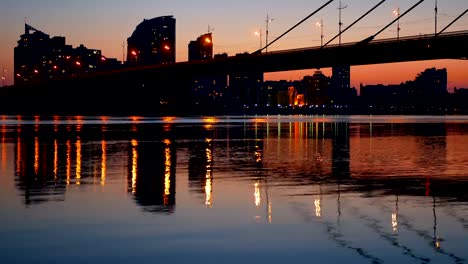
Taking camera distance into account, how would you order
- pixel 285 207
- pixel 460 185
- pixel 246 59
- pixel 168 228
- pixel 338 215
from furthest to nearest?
pixel 246 59
pixel 460 185
pixel 285 207
pixel 338 215
pixel 168 228

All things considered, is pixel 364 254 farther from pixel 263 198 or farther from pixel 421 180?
pixel 421 180

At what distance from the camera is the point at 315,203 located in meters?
17.2

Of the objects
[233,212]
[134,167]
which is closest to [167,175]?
[134,167]

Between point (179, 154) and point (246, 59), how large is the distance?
252 ft

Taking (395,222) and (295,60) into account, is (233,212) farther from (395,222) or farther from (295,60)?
(295,60)

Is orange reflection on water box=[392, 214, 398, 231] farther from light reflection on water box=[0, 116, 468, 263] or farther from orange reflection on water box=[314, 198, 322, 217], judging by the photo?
orange reflection on water box=[314, 198, 322, 217]

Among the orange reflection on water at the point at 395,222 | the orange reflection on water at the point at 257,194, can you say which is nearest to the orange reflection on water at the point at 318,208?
the orange reflection on water at the point at 257,194

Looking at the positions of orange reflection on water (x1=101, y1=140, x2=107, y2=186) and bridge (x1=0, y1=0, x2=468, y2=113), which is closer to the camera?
orange reflection on water (x1=101, y1=140, x2=107, y2=186)

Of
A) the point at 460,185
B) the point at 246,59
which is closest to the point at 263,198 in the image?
the point at 460,185

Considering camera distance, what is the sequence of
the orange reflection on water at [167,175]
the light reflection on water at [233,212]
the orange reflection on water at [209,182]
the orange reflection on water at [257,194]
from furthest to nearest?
the orange reflection on water at [167,175]
the orange reflection on water at [209,182]
the orange reflection on water at [257,194]
the light reflection on water at [233,212]

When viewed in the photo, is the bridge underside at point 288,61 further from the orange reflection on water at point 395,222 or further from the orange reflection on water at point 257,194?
the orange reflection on water at point 395,222

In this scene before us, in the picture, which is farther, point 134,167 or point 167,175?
point 134,167

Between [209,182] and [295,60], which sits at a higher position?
[295,60]

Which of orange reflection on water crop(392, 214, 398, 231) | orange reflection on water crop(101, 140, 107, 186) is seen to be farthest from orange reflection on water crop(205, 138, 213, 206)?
orange reflection on water crop(392, 214, 398, 231)
